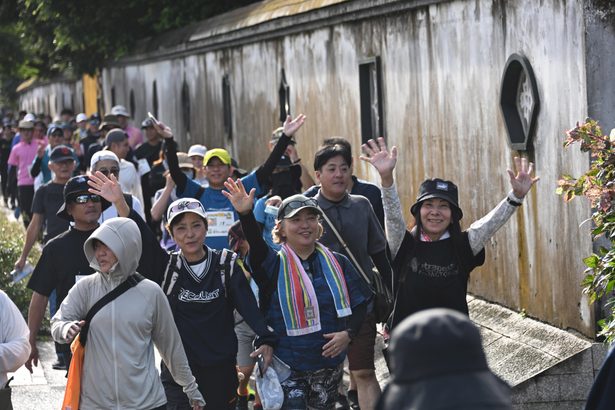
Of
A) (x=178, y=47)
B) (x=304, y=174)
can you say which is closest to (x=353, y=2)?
(x=304, y=174)

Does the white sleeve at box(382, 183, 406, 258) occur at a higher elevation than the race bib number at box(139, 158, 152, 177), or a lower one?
lower

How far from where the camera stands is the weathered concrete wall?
31.1 ft

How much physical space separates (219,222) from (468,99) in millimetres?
2550

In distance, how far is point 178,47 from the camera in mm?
24219

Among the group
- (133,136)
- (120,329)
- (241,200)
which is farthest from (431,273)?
(133,136)

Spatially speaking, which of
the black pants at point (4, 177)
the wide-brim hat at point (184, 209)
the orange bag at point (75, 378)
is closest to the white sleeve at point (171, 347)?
the orange bag at point (75, 378)

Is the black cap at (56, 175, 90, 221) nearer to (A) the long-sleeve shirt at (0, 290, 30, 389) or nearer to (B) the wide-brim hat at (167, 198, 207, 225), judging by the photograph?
(B) the wide-brim hat at (167, 198, 207, 225)

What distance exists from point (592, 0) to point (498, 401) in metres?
6.27

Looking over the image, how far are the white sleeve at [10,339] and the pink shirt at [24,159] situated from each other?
14.4 meters

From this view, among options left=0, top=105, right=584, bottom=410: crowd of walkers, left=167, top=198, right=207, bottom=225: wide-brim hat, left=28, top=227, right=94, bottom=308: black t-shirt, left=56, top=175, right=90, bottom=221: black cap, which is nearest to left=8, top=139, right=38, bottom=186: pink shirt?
left=0, top=105, right=584, bottom=410: crowd of walkers

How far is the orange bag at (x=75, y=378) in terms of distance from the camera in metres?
6.76

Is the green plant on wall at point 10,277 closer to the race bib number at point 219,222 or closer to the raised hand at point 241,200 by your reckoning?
the race bib number at point 219,222

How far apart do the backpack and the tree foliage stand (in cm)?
1918

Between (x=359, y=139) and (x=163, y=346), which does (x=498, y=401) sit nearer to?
(x=163, y=346)
